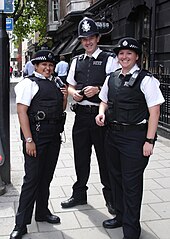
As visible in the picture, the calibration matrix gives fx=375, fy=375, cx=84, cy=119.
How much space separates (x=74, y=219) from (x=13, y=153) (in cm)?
324

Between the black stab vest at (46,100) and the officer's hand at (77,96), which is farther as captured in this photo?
the officer's hand at (77,96)

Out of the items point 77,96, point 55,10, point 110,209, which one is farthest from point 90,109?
point 55,10

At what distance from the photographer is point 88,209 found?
430cm

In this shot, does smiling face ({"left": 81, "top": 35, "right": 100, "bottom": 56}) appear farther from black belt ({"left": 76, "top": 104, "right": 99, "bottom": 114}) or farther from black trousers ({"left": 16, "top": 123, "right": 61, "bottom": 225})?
black trousers ({"left": 16, "top": 123, "right": 61, "bottom": 225})

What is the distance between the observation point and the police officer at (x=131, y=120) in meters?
3.28

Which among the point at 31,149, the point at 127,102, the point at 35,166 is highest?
the point at 127,102

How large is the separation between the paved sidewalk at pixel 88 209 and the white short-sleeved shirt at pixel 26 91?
132 centimetres

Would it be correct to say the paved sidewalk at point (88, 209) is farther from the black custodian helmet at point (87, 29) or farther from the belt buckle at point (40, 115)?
the black custodian helmet at point (87, 29)

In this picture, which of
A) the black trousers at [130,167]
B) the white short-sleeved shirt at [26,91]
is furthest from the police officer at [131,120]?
the white short-sleeved shirt at [26,91]

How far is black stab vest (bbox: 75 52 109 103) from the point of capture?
3965 mm

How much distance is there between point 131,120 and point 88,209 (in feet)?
4.77

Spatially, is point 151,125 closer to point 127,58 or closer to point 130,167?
point 130,167

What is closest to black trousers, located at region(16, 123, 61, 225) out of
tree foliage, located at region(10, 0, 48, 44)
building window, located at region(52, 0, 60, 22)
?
tree foliage, located at region(10, 0, 48, 44)

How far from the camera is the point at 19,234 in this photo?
3.53 metres
